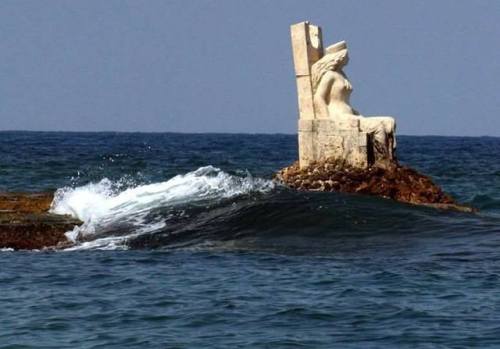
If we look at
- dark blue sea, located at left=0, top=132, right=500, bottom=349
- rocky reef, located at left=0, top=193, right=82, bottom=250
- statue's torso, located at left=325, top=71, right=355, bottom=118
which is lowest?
dark blue sea, located at left=0, top=132, right=500, bottom=349

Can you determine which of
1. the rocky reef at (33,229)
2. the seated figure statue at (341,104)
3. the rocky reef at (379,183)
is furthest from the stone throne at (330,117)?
the rocky reef at (33,229)

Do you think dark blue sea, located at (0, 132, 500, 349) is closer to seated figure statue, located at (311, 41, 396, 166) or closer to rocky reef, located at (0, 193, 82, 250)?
rocky reef, located at (0, 193, 82, 250)

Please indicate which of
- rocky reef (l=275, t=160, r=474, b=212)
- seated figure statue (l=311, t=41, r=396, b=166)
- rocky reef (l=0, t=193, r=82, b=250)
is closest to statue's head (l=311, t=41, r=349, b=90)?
seated figure statue (l=311, t=41, r=396, b=166)

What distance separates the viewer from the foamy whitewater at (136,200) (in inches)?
672

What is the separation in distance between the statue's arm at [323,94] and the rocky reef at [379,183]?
821mm

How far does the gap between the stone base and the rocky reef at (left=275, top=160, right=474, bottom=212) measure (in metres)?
0.13

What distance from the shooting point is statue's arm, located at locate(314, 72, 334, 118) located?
63.8 ft

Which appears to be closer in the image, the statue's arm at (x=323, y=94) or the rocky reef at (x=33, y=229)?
the rocky reef at (x=33, y=229)

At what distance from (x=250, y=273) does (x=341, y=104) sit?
22.3 feet

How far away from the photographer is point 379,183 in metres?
18.7

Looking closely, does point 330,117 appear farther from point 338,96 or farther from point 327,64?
point 327,64

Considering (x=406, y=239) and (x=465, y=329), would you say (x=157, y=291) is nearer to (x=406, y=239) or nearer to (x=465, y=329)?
(x=465, y=329)

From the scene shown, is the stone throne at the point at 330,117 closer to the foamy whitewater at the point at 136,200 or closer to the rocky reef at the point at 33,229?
the foamy whitewater at the point at 136,200

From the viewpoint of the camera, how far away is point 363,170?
18828 mm
